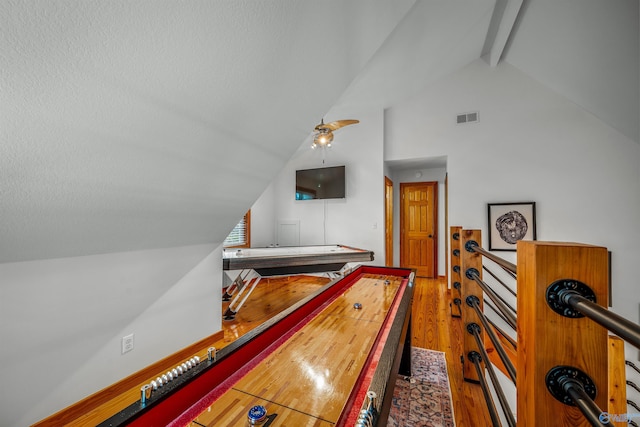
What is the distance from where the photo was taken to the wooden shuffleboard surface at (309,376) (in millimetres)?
716

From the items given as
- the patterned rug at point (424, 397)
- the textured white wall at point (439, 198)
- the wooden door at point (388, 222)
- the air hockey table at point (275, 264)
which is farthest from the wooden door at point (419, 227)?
the patterned rug at point (424, 397)

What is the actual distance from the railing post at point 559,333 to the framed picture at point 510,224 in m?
3.85

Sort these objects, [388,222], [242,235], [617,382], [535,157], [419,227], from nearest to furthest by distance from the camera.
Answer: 1. [617,382]
2. [535,157]
3. [242,235]
4. [388,222]
5. [419,227]

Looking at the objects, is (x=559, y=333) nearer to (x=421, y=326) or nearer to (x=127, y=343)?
(x=127, y=343)

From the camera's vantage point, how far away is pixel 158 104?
3.66 feet

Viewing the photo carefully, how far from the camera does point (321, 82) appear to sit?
1.73 metres

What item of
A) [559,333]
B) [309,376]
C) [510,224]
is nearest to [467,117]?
[510,224]

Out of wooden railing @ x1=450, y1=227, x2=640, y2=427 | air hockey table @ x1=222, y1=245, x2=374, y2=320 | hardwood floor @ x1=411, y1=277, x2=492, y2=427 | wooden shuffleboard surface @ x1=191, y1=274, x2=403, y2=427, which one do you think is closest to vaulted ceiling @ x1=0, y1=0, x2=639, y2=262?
air hockey table @ x1=222, y1=245, x2=374, y2=320

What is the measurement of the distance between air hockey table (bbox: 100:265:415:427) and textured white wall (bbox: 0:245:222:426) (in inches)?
48.7

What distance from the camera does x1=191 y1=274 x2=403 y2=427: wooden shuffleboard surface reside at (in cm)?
72

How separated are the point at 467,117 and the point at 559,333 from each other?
4407 millimetres

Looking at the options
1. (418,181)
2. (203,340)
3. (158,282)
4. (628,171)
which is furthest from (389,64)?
(203,340)

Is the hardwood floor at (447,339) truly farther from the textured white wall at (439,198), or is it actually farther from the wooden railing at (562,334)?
the wooden railing at (562,334)

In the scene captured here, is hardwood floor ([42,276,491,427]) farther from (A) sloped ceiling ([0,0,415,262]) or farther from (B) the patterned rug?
(A) sloped ceiling ([0,0,415,262])
